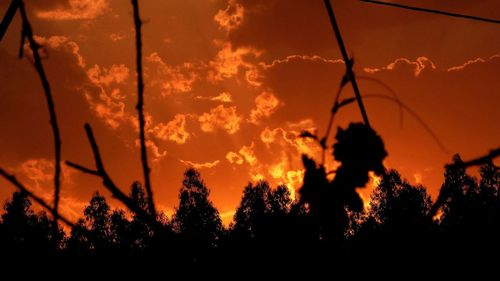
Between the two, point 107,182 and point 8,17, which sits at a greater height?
point 8,17

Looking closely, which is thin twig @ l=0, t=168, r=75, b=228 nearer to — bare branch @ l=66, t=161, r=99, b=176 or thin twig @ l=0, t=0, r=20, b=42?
bare branch @ l=66, t=161, r=99, b=176

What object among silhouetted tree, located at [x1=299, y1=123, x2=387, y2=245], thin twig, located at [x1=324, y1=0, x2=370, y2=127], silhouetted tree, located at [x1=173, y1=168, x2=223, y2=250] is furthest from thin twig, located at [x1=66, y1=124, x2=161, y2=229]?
silhouetted tree, located at [x1=173, y1=168, x2=223, y2=250]

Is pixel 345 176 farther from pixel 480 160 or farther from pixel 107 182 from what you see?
pixel 107 182

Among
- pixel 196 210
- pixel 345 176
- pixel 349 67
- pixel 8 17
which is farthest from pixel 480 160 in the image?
pixel 196 210

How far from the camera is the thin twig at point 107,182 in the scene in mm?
859

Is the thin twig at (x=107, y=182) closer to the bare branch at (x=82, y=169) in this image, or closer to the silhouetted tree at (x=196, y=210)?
the bare branch at (x=82, y=169)

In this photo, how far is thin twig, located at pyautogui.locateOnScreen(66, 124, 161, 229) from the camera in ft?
2.82

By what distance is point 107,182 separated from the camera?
2.84 feet

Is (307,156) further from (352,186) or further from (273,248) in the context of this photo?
(273,248)

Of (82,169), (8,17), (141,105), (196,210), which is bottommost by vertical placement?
(82,169)

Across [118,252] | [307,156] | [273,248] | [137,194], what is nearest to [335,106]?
[307,156]

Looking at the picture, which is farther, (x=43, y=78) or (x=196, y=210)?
(x=196, y=210)

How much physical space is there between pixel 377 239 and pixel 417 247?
124 mm

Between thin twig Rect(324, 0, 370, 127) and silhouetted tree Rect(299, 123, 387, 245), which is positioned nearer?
silhouetted tree Rect(299, 123, 387, 245)
